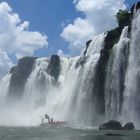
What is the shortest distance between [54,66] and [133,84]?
156 feet

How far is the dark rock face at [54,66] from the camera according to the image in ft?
393

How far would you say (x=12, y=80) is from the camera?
130375mm

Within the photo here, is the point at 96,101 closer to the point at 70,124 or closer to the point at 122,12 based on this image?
the point at 70,124

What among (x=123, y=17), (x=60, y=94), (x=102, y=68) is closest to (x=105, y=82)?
(x=102, y=68)

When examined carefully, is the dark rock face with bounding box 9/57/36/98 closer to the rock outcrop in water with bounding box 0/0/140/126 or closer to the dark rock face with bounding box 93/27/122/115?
the rock outcrop in water with bounding box 0/0/140/126

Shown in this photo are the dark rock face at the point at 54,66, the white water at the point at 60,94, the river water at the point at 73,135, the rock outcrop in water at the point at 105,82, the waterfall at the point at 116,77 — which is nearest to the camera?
the river water at the point at 73,135

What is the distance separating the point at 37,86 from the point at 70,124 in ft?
112

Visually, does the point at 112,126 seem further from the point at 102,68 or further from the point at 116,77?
the point at 102,68

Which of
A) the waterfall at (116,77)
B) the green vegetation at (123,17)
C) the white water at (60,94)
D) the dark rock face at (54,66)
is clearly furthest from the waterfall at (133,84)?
the dark rock face at (54,66)

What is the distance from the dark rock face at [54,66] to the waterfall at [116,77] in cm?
3726

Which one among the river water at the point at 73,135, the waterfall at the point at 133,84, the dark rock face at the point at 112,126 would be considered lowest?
the river water at the point at 73,135

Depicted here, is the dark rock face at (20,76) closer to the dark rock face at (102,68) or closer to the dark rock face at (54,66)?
the dark rock face at (54,66)

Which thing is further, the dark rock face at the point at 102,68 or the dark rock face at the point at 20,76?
the dark rock face at the point at 20,76

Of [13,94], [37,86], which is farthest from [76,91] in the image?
[13,94]
